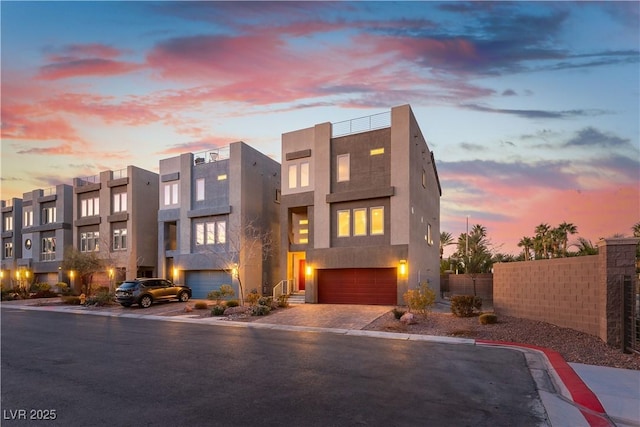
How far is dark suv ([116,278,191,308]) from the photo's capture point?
2616cm

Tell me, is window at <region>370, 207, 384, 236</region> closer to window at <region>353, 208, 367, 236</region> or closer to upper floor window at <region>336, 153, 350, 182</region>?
window at <region>353, 208, 367, 236</region>

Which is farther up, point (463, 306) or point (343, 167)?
point (343, 167)

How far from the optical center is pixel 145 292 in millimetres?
26656

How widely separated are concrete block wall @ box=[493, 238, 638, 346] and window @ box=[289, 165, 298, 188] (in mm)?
14005

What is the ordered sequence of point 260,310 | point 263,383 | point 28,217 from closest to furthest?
point 263,383
point 260,310
point 28,217

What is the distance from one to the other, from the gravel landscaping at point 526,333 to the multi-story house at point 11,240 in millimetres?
48549

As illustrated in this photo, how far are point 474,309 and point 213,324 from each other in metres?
12.2

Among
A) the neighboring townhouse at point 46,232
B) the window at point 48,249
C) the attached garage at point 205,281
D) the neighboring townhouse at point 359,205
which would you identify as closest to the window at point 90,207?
the neighboring townhouse at point 46,232

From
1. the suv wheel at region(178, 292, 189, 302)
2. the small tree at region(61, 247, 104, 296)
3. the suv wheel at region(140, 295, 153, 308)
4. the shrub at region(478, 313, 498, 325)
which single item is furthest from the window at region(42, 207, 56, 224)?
the shrub at region(478, 313, 498, 325)

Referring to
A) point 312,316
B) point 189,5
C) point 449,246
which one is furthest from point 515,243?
point 189,5

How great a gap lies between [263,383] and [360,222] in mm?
17428

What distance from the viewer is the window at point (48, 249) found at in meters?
44.0

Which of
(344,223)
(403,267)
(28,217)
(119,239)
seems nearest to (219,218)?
(344,223)

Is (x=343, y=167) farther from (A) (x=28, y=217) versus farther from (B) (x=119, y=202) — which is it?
(A) (x=28, y=217)
